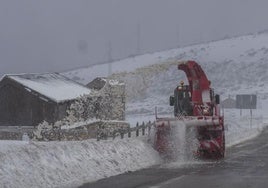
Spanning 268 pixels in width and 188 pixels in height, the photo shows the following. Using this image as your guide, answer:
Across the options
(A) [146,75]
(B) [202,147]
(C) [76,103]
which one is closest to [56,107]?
(C) [76,103]

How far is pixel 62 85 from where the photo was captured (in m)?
52.5

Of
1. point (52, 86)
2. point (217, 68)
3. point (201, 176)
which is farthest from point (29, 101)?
point (217, 68)

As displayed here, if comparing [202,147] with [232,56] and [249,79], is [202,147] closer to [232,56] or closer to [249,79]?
[249,79]

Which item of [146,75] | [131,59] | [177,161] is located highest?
[131,59]

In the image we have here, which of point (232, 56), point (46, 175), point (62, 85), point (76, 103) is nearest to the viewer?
point (46, 175)

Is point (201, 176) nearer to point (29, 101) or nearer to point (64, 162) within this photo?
point (64, 162)

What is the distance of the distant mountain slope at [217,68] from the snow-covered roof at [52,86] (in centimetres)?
5201

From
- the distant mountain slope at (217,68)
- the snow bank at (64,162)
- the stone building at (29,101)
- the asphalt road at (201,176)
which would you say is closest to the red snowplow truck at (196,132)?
the asphalt road at (201,176)

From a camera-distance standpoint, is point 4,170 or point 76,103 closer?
point 4,170

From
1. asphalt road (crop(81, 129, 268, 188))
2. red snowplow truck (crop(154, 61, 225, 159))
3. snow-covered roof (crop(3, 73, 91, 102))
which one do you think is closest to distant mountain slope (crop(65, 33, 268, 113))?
snow-covered roof (crop(3, 73, 91, 102))

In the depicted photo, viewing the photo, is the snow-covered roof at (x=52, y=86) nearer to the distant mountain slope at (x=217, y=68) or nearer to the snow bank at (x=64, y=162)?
the snow bank at (x=64, y=162)

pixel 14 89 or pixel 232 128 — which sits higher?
pixel 14 89

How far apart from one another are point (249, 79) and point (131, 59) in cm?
4495

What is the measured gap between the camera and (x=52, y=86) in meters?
50.4
